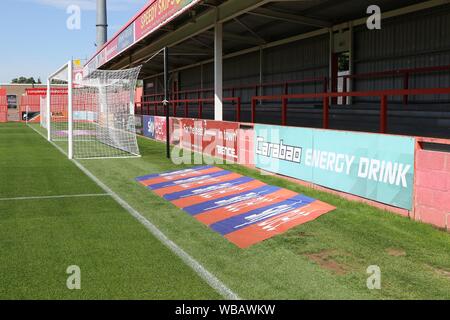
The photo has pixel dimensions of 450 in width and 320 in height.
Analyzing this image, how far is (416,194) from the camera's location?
6641 millimetres

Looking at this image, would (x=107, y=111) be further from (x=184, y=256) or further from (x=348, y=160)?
(x=184, y=256)

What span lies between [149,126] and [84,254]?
17.9 meters

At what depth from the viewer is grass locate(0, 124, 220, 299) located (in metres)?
4.35

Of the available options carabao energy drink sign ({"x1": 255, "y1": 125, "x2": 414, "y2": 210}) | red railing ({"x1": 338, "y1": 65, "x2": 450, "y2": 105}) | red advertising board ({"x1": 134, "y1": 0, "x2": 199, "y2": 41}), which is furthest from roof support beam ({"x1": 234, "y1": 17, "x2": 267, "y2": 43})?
carabao energy drink sign ({"x1": 255, "y1": 125, "x2": 414, "y2": 210})

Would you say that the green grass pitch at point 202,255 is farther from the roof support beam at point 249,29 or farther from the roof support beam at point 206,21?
the roof support beam at point 249,29

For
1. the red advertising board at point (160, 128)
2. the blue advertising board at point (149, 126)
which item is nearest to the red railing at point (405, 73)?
the red advertising board at point (160, 128)

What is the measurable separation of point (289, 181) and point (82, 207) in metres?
4.26

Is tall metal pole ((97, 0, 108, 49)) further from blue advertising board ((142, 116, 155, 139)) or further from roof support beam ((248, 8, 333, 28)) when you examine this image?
roof support beam ((248, 8, 333, 28))

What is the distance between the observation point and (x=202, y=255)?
5.46 m

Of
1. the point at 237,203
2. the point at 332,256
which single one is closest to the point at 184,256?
the point at 332,256

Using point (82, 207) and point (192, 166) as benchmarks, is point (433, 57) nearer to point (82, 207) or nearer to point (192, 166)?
point (192, 166)

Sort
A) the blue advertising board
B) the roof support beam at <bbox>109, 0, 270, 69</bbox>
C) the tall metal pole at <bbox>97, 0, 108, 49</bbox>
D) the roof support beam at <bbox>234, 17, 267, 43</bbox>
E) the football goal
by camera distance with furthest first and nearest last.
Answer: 1. the tall metal pole at <bbox>97, 0, 108, 49</bbox>
2. the blue advertising board
3. the roof support beam at <bbox>234, 17, 267, 43</bbox>
4. the football goal
5. the roof support beam at <bbox>109, 0, 270, 69</bbox>

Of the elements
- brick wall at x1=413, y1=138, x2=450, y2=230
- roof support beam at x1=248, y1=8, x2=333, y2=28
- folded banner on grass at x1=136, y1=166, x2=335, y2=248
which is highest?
roof support beam at x1=248, y1=8, x2=333, y2=28

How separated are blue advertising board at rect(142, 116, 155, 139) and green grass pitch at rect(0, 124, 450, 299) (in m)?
14.0
